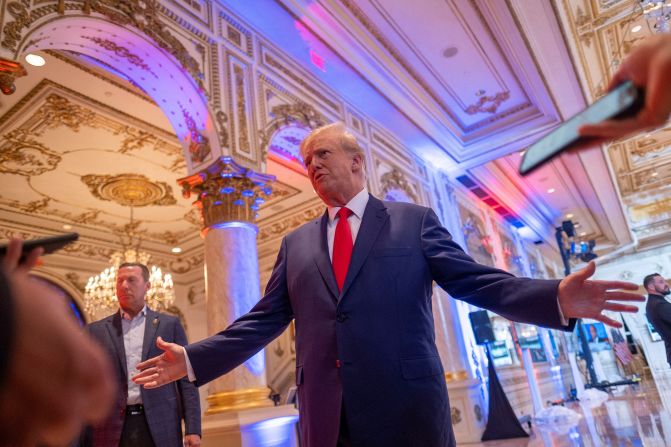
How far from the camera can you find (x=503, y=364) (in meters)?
10.2

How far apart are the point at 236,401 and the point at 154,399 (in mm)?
976

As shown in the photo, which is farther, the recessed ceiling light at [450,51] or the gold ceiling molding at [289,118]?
the recessed ceiling light at [450,51]

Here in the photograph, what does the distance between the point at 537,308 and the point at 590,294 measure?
142 millimetres

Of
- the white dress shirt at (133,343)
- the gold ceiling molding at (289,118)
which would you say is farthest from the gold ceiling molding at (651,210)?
the white dress shirt at (133,343)

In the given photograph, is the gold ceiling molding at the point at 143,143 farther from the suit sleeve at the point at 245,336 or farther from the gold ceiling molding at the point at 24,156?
the suit sleeve at the point at 245,336

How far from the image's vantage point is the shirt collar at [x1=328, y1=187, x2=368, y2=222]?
69.7 inches

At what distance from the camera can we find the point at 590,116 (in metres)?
0.61

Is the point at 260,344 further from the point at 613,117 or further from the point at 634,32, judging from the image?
the point at 634,32

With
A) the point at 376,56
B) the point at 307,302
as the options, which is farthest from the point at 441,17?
the point at 307,302

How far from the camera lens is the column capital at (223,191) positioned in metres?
4.09

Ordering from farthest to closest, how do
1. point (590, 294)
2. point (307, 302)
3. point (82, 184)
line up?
1. point (82, 184)
2. point (307, 302)
3. point (590, 294)

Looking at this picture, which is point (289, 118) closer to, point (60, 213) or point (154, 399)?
point (154, 399)

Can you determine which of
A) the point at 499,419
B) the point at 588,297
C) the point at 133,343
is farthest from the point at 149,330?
the point at 499,419

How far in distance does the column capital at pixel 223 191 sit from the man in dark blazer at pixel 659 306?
393 cm
